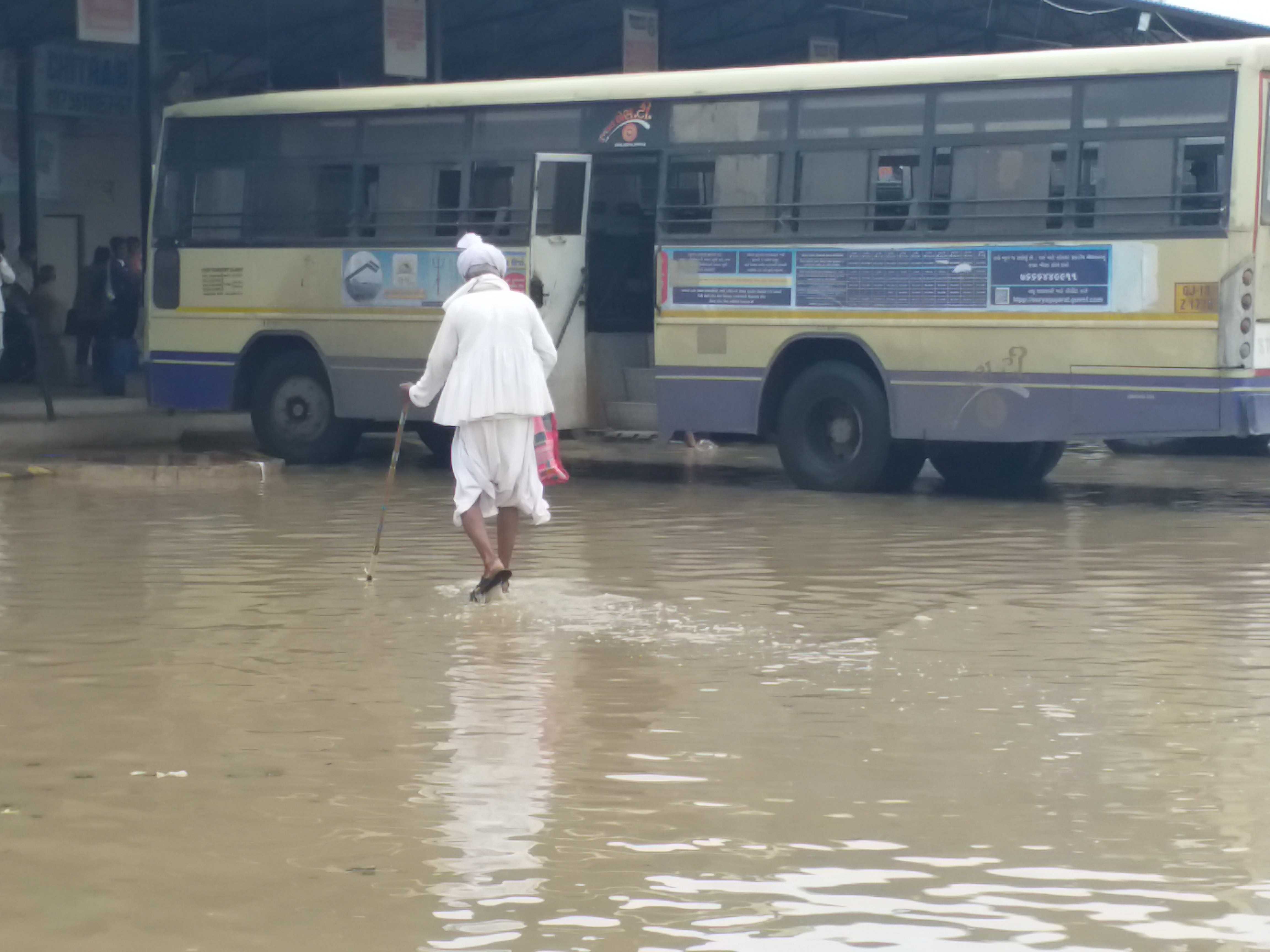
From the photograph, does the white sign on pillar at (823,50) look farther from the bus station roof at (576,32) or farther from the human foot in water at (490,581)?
the human foot in water at (490,581)

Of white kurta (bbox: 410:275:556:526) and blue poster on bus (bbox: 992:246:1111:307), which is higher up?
blue poster on bus (bbox: 992:246:1111:307)

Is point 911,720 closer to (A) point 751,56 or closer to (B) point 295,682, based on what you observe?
(B) point 295,682

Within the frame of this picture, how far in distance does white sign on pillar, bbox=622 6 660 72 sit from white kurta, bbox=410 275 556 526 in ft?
58.2

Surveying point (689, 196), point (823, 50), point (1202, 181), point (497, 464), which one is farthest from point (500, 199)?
point (823, 50)

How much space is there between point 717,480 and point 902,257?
107 inches

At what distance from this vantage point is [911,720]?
7.11 metres

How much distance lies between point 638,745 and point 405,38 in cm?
2035

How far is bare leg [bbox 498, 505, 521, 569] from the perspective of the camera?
397 inches

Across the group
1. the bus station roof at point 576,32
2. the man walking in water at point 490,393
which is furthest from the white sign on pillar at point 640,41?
the man walking in water at point 490,393

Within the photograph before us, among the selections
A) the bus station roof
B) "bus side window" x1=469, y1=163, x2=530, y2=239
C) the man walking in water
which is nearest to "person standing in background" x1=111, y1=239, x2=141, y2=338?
the bus station roof

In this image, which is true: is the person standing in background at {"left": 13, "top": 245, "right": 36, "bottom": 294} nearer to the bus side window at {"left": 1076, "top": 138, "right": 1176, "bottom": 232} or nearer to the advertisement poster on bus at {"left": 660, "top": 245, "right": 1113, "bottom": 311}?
the advertisement poster on bus at {"left": 660, "top": 245, "right": 1113, "bottom": 311}

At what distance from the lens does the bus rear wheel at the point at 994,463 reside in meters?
16.3

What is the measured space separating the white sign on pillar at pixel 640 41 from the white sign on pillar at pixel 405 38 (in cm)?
259

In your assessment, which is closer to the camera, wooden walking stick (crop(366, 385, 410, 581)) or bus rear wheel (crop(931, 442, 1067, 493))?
wooden walking stick (crop(366, 385, 410, 581))
